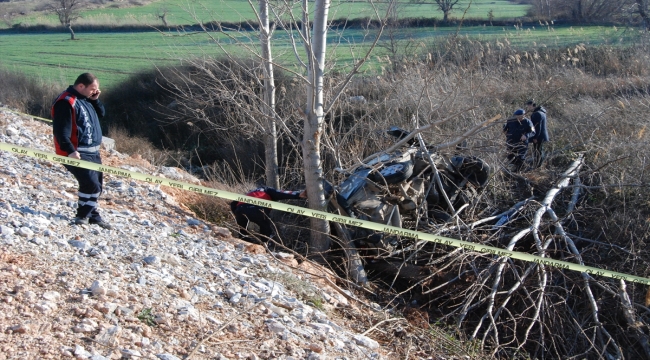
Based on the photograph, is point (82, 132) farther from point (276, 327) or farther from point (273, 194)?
point (276, 327)

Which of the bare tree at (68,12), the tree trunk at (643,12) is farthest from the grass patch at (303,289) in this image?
the bare tree at (68,12)

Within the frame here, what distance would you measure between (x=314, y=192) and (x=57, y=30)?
30.4 metres

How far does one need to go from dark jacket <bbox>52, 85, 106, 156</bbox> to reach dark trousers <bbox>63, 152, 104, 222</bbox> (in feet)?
0.52

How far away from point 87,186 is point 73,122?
1.99 feet

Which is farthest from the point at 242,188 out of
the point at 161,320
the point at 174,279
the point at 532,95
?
the point at 532,95

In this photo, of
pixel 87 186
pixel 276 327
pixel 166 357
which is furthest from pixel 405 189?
pixel 166 357

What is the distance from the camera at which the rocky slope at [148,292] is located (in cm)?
420

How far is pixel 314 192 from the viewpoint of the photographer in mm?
7305

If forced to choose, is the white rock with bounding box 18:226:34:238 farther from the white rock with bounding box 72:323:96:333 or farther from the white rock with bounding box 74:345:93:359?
the white rock with bounding box 74:345:93:359

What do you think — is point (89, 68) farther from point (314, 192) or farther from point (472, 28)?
point (314, 192)

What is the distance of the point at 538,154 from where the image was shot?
36.2 feet

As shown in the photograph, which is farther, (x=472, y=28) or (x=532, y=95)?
(x=472, y=28)

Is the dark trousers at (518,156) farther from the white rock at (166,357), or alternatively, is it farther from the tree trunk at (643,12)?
the tree trunk at (643,12)

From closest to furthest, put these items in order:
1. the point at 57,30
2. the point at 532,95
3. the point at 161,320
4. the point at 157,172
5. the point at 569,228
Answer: the point at 161,320 < the point at 569,228 < the point at 157,172 < the point at 532,95 < the point at 57,30
